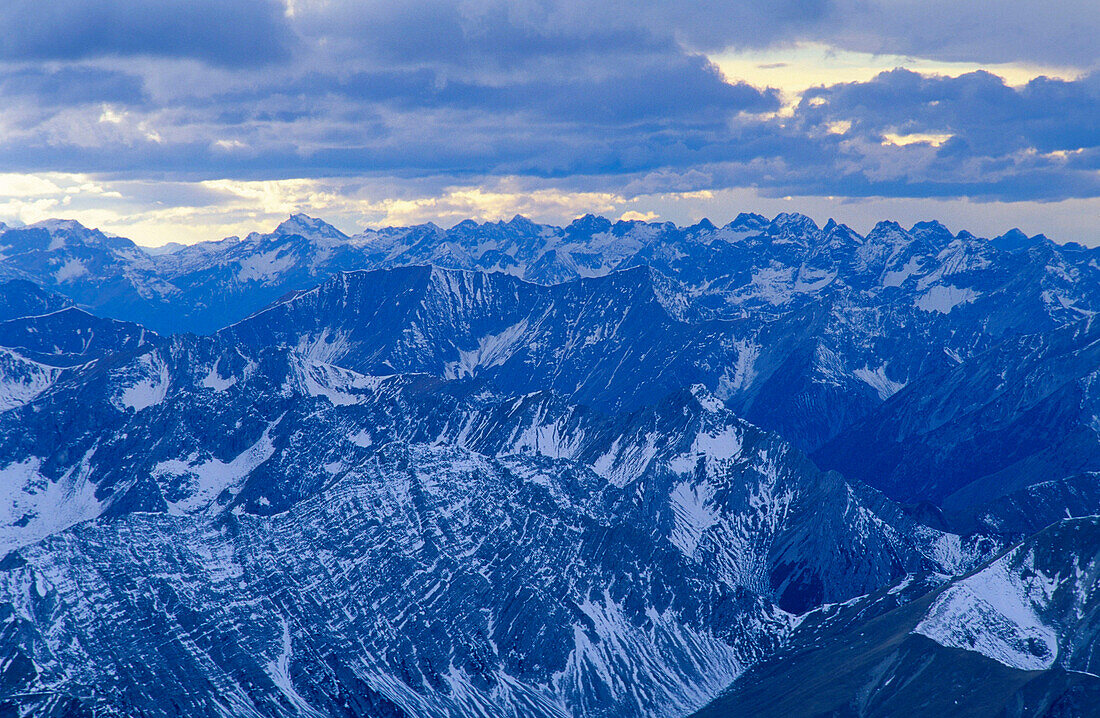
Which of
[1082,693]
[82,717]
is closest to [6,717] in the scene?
[82,717]

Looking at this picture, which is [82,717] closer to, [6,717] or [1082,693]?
[6,717]
